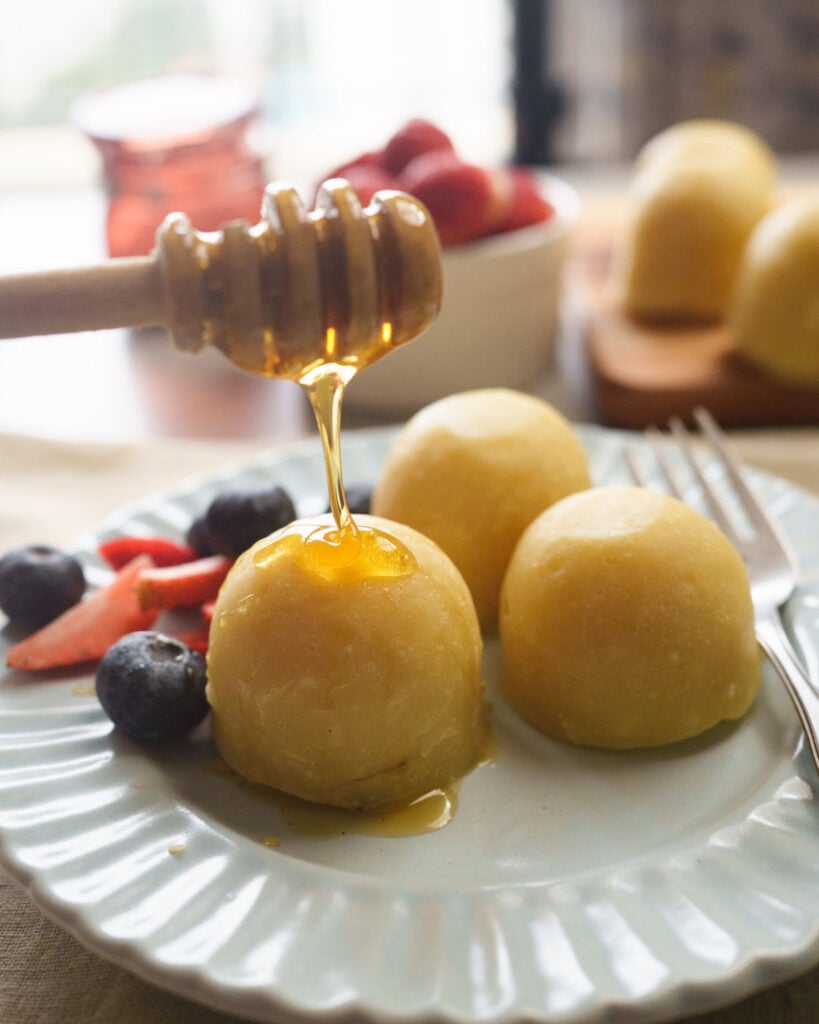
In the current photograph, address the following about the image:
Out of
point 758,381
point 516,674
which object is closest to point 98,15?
point 758,381

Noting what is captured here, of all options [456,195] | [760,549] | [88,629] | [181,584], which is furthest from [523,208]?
[88,629]

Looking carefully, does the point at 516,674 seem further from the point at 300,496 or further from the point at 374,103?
the point at 374,103

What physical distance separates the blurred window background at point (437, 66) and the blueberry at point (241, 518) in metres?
1.80

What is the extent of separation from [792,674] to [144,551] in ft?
2.34

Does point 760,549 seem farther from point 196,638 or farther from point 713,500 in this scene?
point 196,638

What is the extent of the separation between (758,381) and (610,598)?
34.5 inches

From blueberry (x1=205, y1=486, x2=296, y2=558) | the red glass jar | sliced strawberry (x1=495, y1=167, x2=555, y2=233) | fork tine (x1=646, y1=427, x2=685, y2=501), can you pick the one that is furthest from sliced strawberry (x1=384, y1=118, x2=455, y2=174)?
blueberry (x1=205, y1=486, x2=296, y2=558)

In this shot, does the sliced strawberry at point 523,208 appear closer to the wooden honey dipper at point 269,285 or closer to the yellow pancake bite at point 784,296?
the yellow pancake bite at point 784,296

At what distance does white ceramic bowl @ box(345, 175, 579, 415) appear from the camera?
70.2 inches

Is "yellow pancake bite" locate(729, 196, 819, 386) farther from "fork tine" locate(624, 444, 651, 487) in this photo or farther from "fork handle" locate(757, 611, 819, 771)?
"fork handle" locate(757, 611, 819, 771)

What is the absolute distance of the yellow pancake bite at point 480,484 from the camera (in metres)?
1.23

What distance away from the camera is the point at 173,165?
6.49 feet

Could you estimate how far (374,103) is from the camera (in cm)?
381

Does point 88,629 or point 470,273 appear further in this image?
point 470,273
